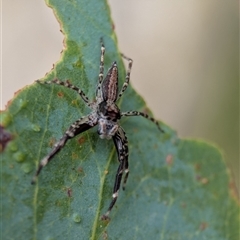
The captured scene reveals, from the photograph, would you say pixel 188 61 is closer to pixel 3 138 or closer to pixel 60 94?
pixel 60 94

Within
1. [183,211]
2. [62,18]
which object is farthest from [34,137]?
[183,211]

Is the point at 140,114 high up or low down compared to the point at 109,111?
up

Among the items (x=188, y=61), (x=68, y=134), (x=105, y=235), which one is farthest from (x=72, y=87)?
(x=188, y=61)

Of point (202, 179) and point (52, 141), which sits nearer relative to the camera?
point (52, 141)

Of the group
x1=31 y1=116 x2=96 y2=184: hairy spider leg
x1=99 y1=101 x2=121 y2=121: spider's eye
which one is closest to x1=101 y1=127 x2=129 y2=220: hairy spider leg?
x1=99 y1=101 x2=121 y2=121: spider's eye

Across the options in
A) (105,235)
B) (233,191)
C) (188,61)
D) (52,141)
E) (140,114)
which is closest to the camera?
(52,141)

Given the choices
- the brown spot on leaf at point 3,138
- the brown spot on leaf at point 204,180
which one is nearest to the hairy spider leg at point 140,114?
the brown spot on leaf at point 204,180

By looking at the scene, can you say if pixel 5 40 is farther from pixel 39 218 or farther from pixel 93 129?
pixel 39 218

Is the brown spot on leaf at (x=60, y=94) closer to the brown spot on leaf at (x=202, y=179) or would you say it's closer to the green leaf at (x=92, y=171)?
the green leaf at (x=92, y=171)
